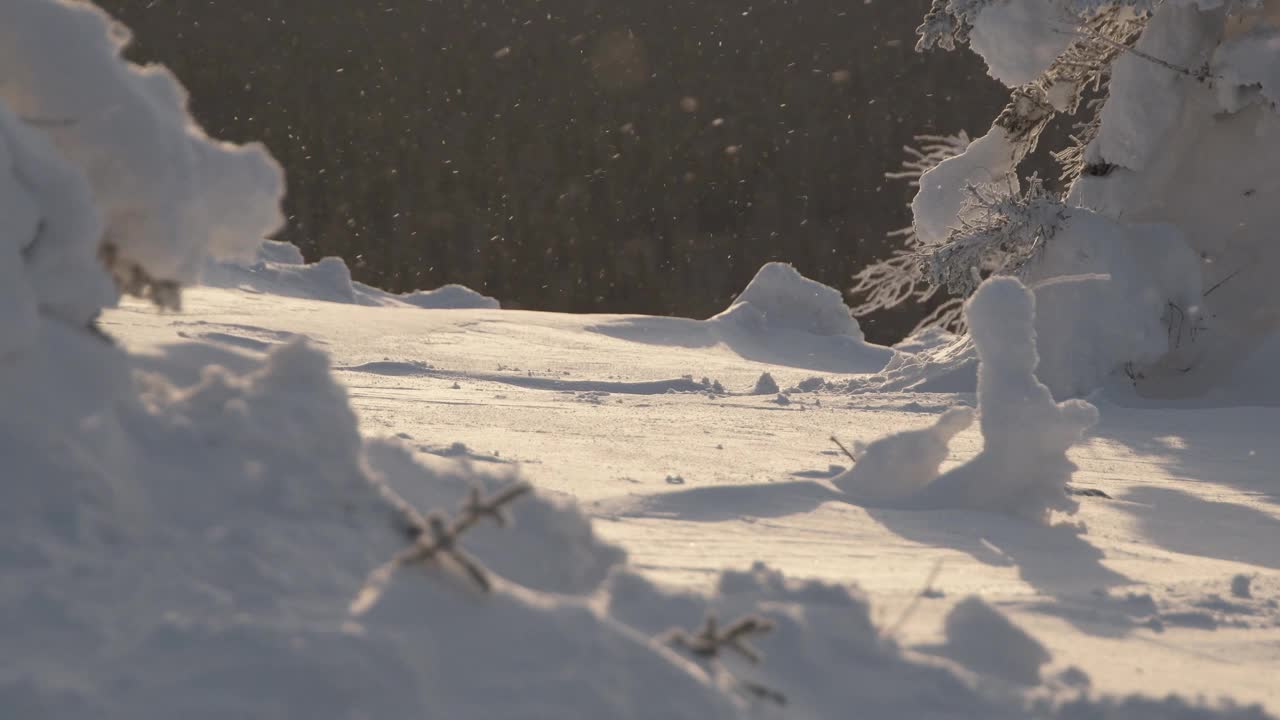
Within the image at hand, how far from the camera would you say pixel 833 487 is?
13.3 ft

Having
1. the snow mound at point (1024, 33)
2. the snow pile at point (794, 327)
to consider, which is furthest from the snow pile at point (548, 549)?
the snow pile at point (794, 327)

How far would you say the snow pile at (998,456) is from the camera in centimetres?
402

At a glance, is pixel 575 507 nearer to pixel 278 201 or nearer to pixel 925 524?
pixel 278 201

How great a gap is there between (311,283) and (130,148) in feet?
36.0

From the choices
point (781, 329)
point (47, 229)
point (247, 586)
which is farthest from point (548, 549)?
point (781, 329)

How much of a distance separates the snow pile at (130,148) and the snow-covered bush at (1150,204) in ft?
22.8

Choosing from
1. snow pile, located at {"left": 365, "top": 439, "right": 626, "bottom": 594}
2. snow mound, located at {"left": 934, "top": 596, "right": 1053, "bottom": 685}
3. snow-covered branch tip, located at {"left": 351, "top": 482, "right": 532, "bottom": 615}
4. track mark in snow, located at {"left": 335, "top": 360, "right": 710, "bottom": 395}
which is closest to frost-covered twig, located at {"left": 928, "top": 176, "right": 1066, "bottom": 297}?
track mark in snow, located at {"left": 335, "top": 360, "right": 710, "bottom": 395}

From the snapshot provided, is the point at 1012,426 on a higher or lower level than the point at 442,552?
higher

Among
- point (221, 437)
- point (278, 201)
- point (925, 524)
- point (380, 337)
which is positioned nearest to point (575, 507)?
point (221, 437)

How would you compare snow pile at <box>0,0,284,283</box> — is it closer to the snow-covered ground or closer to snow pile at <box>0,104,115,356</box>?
snow pile at <box>0,104,115,356</box>

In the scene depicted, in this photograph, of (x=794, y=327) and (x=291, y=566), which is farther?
(x=794, y=327)

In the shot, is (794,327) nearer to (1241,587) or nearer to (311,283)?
(311,283)

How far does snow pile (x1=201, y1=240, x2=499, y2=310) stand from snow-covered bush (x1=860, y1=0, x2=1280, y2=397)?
6.35m

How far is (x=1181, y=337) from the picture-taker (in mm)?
8555
